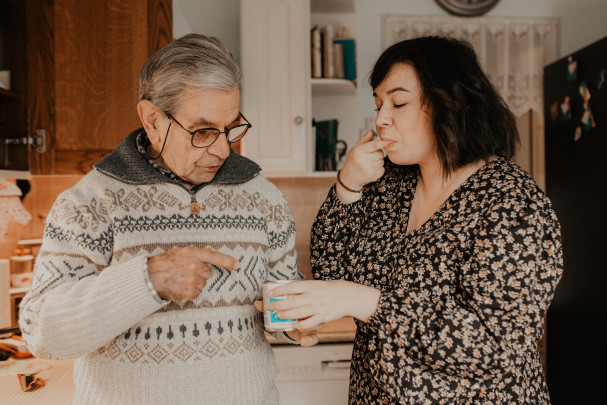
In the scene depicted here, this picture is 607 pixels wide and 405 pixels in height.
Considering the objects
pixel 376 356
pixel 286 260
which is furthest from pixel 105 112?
pixel 376 356

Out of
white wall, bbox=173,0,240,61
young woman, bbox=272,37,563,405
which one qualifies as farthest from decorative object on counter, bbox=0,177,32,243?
young woman, bbox=272,37,563,405

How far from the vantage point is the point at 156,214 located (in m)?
1.05

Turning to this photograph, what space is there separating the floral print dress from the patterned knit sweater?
0.31m

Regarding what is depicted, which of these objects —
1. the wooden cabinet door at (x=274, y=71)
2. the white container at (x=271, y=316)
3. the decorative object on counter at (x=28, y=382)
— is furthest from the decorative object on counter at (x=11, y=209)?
the white container at (x=271, y=316)

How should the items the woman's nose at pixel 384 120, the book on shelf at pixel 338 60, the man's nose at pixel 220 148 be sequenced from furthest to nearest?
the book on shelf at pixel 338 60 → the woman's nose at pixel 384 120 → the man's nose at pixel 220 148

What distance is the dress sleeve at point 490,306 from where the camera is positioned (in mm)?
956

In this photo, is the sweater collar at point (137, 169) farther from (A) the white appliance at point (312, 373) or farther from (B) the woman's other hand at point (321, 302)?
(A) the white appliance at point (312, 373)

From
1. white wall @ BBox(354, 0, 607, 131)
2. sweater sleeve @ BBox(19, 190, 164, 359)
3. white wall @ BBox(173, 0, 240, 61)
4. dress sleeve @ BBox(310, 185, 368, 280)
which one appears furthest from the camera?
white wall @ BBox(354, 0, 607, 131)

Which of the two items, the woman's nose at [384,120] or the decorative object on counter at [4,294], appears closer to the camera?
the woman's nose at [384,120]

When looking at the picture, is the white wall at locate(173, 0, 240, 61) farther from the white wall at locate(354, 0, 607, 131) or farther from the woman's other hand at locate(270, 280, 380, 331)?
the woman's other hand at locate(270, 280, 380, 331)

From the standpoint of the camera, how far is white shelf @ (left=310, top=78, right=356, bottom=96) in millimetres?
2213

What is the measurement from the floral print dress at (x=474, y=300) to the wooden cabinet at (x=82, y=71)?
123 centimetres

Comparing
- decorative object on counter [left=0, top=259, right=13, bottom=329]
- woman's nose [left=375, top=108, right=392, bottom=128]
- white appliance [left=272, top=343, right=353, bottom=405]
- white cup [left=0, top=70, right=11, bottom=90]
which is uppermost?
white cup [left=0, top=70, right=11, bottom=90]

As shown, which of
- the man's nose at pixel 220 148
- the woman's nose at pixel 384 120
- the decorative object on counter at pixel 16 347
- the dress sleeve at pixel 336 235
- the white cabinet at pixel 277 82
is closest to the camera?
the man's nose at pixel 220 148
